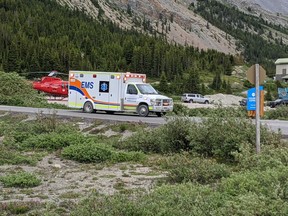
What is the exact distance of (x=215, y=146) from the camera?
523 inches

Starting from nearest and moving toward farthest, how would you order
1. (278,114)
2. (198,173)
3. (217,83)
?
1. (198,173)
2. (278,114)
3. (217,83)

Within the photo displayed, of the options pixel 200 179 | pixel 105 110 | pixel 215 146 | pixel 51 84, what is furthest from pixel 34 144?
pixel 51 84

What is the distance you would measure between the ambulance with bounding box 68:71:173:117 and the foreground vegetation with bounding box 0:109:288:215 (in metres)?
6.81

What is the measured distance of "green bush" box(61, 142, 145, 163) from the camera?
13.2 metres

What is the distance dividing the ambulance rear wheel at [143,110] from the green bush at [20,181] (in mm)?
16352

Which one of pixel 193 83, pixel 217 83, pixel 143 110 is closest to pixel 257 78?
pixel 143 110

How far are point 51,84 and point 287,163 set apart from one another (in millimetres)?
40897

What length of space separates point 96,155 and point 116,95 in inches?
556

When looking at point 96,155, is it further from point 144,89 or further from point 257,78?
point 144,89

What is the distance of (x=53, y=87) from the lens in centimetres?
4688

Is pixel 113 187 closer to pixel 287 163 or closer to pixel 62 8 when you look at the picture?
pixel 287 163

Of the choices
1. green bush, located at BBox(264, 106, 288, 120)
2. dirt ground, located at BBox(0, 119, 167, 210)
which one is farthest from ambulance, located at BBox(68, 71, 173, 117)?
dirt ground, located at BBox(0, 119, 167, 210)

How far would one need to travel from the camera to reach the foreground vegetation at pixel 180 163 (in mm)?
6598

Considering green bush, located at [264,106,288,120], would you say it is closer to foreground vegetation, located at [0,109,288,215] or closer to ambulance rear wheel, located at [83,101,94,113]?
ambulance rear wheel, located at [83,101,94,113]
